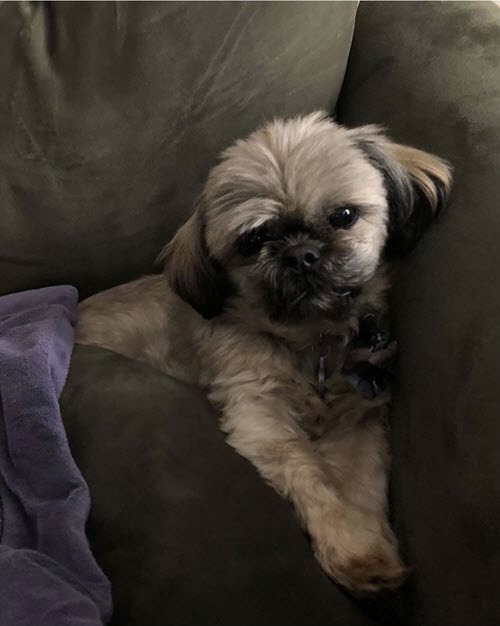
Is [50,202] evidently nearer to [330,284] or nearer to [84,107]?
[84,107]

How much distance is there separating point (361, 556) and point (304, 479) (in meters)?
0.16

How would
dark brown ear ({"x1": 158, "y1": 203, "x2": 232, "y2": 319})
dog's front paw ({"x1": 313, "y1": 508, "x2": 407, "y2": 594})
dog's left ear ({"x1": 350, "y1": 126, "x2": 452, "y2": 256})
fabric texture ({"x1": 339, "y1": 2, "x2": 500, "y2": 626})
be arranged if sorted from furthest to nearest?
dark brown ear ({"x1": 158, "y1": 203, "x2": 232, "y2": 319}) < dog's left ear ({"x1": 350, "y1": 126, "x2": 452, "y2": 256}) < dog's front paw ({"x1": 313, "y1": 508, "x2": 407, "y2": 594}) < fabric texture ({"x1": 339, "y1": 2, "x2": 500, "y2": 626})

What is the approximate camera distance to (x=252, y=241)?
1.08 meters

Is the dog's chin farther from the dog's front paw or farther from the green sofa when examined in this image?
the dog's front paw

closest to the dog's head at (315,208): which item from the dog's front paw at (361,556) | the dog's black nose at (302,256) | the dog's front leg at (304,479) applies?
the dog's black nose at (302,256)

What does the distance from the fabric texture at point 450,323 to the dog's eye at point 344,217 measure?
4.3 inches

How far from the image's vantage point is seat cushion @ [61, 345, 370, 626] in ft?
2.66

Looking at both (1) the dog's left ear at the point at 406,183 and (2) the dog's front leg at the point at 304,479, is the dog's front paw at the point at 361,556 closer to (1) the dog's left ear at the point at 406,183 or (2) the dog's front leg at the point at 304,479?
(2) the dog's front leg at the point at 304,479

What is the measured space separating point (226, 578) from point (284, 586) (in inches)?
2.8

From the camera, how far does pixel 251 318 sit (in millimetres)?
1191

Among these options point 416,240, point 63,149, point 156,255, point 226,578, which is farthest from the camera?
point 156,255

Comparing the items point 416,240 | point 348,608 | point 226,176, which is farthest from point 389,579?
point 226,176

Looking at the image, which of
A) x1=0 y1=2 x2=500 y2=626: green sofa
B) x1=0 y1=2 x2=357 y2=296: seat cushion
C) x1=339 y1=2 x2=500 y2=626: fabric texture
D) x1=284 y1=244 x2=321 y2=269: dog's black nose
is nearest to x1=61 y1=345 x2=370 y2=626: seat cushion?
x1=0 y1=2 x2=500 y2=626: green sofa

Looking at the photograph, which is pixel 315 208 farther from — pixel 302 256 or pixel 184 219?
pixel 184 219
